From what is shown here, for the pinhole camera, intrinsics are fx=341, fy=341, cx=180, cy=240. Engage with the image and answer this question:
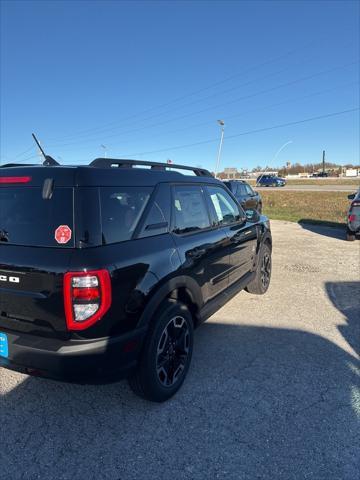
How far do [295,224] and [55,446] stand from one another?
12781 mm

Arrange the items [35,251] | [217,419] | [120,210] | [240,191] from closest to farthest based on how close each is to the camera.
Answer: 1. [35,251]
2. [120,210]
3. [217,419]
4. [240,191]

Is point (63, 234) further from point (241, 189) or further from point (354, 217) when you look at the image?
point (241, 189)

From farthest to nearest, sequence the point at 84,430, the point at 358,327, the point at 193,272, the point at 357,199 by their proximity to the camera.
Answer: the point at 357,199 < the point at 358,327 < the point at 193,272 < the point at 84,430

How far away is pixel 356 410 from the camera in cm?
261

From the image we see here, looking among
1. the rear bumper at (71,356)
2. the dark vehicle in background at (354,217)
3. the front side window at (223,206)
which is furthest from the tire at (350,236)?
the rear bumper at (71,356)

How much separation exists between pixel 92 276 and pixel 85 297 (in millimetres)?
140

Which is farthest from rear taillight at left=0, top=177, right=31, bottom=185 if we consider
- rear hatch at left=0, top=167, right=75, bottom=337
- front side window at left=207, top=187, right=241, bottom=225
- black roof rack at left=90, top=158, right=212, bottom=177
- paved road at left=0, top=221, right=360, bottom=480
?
front side window at left=207, top=187, right=241, bottom=225

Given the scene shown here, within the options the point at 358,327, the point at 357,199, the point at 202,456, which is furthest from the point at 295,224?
the point at 202,456

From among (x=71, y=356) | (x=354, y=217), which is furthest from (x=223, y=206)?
(x=354, y=217)

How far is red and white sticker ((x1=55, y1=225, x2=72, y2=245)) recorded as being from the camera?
2146 millimetres

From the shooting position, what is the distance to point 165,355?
109 inches

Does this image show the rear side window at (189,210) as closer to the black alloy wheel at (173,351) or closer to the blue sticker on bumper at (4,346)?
the black alloy wheel at (173,351)

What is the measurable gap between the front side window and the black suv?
1073 mm

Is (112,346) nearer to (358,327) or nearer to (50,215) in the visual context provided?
(50,215)
